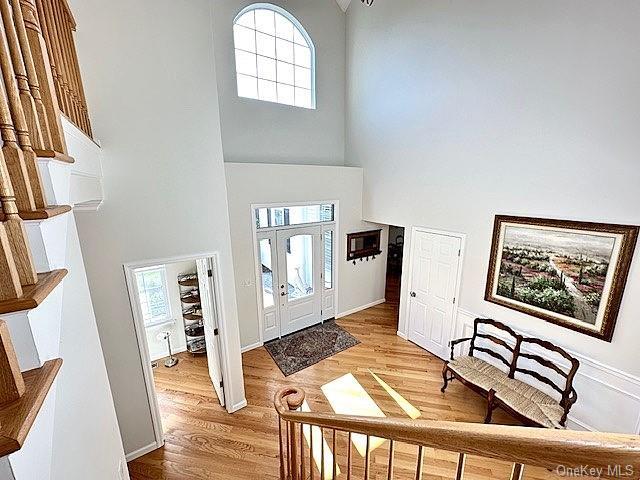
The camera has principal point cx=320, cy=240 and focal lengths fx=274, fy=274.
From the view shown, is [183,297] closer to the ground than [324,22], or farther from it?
closer to the ground

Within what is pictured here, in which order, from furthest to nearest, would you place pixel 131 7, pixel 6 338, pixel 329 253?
pixel 329 253
pixel 131 7
pixel 6 338

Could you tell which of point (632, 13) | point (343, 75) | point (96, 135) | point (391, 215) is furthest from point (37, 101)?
point (343, 75)

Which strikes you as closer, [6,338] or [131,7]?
[6,338]

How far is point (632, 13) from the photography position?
226 cm

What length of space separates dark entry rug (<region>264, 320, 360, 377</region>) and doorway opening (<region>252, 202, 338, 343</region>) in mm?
165

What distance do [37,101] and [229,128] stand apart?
367 cm

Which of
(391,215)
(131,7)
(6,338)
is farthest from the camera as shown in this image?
(391,215)

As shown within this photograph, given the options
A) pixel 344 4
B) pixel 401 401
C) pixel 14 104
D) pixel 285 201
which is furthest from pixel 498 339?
pixel 344 4

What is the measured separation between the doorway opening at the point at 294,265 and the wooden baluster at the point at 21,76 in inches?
126

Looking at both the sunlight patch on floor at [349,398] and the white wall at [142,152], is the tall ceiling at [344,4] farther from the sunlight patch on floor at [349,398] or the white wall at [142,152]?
the sunlight patch on floor at [349,398]

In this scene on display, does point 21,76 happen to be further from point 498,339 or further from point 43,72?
point 498,339

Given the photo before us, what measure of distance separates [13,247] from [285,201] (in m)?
3.72

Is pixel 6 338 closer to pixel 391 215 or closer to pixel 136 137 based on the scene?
A: pixel 136 137

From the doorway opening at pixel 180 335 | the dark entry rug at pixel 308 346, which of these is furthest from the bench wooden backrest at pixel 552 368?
the doorway opening at pixel 180 335
